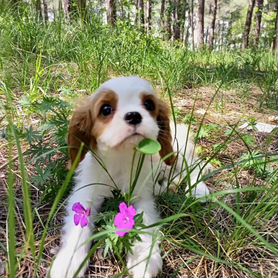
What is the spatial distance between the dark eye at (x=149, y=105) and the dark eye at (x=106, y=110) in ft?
0.58

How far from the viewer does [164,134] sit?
1.95 m

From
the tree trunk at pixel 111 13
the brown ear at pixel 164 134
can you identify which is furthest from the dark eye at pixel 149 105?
the tree trunk at pixel 111 13

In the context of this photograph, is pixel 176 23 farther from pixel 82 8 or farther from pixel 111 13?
pixel 82 8

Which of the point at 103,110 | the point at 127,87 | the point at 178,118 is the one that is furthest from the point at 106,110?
the point at 178,118

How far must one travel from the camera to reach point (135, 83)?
1.84 metres

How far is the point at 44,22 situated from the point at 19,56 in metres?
0.99

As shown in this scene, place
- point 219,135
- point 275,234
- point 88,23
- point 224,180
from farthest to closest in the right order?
point 88,23, point 219,135, point 224,180, point 275,234

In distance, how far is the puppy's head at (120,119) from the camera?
1.65 meters

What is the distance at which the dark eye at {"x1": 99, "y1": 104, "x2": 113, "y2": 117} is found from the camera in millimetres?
1778

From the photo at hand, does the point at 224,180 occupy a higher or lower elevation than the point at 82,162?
lower

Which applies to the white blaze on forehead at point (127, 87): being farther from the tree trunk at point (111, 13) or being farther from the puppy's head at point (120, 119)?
the tree trunk at point (111, 13)

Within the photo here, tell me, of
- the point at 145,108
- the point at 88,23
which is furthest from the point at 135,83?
the point at 88,23

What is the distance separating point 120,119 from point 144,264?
0.60 metres

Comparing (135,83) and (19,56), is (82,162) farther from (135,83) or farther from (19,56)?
(19,56)
